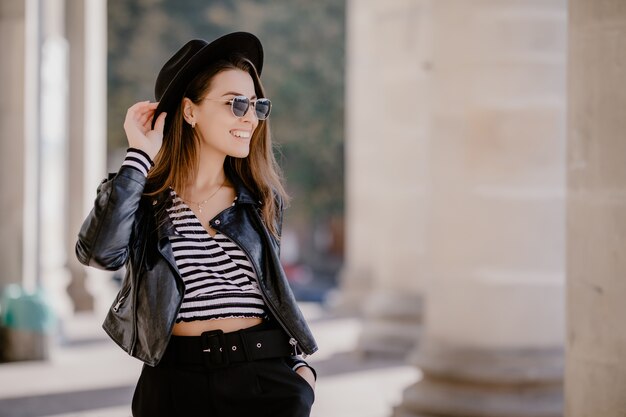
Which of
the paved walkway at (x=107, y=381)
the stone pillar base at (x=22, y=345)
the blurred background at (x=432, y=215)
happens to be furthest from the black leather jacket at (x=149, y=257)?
the stone pillar base at (x=22, y=345)

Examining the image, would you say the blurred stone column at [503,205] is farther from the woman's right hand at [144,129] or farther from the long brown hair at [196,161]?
the woman's right hand at [144,129]

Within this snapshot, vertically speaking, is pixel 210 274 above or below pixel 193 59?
below

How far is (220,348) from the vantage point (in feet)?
12.3

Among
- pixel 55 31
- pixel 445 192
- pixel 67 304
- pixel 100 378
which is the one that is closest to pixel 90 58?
pixel 55 31

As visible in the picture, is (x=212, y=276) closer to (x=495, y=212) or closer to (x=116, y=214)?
(x=116, y=214)

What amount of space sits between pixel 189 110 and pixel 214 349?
36.5 inches

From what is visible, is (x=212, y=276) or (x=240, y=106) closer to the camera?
(x=212, y=276)

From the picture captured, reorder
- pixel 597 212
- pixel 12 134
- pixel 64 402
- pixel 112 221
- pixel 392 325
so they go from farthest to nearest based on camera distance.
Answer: pixel 392 325
pixel 12 134
pixel 64 402
pixel 597 212
pixel 112 221

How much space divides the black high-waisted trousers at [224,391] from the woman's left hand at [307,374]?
7 cm

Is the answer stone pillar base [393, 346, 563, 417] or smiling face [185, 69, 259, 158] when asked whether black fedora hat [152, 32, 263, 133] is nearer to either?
smiling face [185, 69, 259, 158]

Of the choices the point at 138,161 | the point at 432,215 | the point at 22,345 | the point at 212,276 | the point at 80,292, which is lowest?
the point at 22,345

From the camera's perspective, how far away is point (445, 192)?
26.3 ft

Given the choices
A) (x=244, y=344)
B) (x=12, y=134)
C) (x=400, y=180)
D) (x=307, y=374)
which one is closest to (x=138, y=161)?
(x=244, y=344)

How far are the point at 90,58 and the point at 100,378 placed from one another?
7.07 meters
